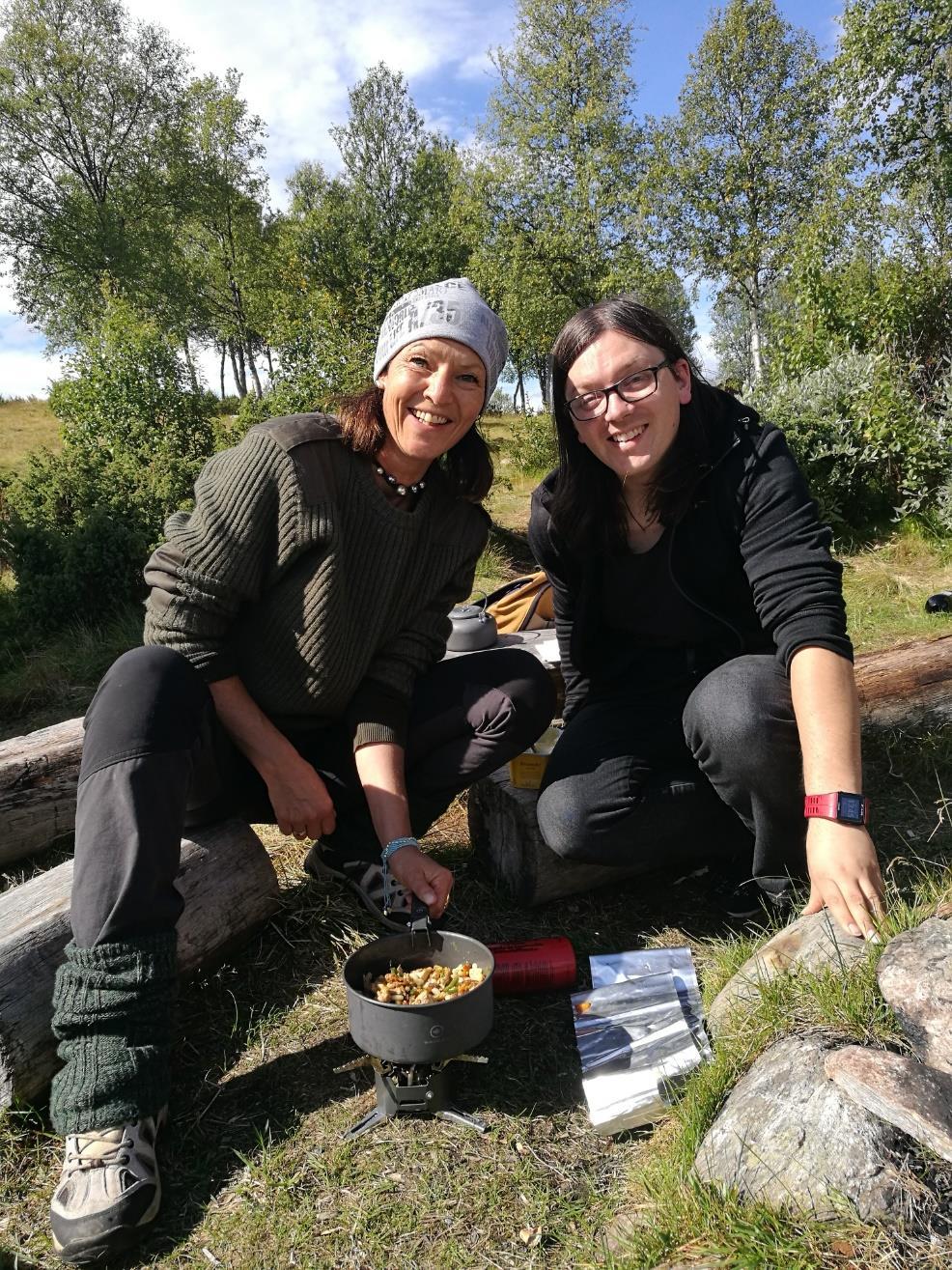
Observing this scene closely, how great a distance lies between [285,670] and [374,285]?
32.1 feet

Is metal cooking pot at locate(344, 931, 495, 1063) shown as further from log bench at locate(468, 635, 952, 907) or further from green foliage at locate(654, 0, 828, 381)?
green foliage at locate(654, 0, 828, 381)

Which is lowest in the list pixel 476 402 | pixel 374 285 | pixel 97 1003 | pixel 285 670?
pixel 97 1003

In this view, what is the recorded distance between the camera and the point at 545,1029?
2285mm

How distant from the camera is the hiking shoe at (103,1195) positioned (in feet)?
5.26

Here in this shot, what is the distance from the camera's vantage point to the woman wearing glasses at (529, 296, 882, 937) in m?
2.17

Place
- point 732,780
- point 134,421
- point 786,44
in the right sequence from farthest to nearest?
point 786,44 < point 134,421 < point 732,780

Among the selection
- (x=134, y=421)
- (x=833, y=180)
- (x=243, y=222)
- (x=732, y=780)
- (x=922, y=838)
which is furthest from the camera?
(x=243, y=222)

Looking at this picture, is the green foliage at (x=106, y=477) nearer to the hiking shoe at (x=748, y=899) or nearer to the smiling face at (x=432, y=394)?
the smiling face at (x=432, y=394)

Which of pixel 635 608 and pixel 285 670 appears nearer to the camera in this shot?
pixel 285 670

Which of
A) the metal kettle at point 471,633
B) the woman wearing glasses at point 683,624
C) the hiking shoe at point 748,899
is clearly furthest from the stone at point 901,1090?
the metal kettle at point 471,633

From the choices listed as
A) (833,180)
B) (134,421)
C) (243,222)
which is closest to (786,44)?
(833,180)

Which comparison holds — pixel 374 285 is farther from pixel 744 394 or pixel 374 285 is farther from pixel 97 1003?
pixel 97 1003

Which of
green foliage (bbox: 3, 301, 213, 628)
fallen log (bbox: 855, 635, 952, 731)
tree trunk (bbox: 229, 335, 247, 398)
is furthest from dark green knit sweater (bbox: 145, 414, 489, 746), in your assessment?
tree trunk (bbox: 229, 335, 247, 398)

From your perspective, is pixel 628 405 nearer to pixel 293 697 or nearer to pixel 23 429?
pixel 293 697
